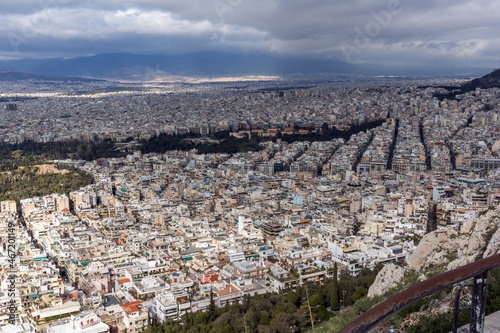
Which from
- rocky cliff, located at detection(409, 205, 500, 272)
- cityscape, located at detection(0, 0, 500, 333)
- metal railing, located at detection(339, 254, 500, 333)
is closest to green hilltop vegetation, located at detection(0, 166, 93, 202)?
Result: cityscape, located at detection(0, 0, 500, 333)

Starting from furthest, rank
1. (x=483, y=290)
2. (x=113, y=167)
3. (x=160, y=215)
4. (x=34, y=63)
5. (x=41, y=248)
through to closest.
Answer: (x=34, y=63) → (x=113, y=167) → (x=160, y=215) → (x=41, y=248) → (x=483, y=290)

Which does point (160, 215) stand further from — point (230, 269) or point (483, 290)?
point (483, 290)

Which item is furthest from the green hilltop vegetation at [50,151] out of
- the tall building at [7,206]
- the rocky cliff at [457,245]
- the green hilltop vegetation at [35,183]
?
the rocky cliff at [457,245]

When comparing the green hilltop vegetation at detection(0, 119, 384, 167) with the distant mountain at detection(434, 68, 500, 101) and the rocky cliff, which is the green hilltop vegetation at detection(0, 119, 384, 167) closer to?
the distant mountain at detection(434, 68, 500, 101)

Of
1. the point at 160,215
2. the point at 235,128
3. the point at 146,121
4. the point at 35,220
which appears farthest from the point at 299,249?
the point at 146,121

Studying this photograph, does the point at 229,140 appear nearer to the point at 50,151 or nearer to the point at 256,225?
the point at 50,151

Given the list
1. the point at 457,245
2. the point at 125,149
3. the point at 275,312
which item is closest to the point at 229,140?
the point at 125,149

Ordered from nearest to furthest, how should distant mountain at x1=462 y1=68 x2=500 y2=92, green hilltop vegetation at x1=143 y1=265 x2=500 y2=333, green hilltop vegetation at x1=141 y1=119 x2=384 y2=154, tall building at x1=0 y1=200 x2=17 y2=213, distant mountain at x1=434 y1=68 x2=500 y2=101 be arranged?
green hilltop vegetation at x1=143 y1=265 x2=500 y2=333
tall building at x1=0 y1=200 x2=17 y2=213
green hilltop vegetation at x1=141 y1=119 x2=384 y2=154
distant mountain at x1=434 y1=68 x2=500 y2=101
distant mountain at x1=462 y1=68 x2=500 y2=92

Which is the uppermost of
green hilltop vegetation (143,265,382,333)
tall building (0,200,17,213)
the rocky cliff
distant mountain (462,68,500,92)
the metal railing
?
distant mountain (462,68,500,92)
